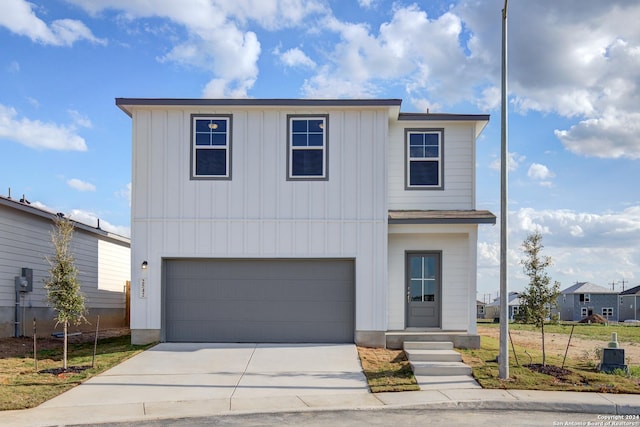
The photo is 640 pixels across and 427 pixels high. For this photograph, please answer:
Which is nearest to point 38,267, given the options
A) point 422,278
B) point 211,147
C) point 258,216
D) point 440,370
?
point 211,147

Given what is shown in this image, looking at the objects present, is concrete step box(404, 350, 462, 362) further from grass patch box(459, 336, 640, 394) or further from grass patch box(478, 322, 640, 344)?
grass patch box(478, 322, 640, 344)

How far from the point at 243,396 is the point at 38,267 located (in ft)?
35.2

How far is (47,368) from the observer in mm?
12453

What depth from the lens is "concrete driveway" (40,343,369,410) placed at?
10.4 metres

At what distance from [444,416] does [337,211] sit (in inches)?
267

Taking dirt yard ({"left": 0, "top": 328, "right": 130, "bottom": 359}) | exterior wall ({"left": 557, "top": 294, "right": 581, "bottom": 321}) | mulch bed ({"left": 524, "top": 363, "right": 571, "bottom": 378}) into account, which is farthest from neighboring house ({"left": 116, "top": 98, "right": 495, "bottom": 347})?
exterior wall ({"left": 557, "top": 294, "right": 581, "bottom": 321})

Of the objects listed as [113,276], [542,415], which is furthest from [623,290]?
[542,415]

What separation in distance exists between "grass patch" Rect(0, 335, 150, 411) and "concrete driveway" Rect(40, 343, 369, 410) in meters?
0.27

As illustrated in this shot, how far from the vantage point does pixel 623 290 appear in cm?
7256

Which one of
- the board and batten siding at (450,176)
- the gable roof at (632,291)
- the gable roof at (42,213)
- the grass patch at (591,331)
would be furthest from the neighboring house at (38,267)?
the gable roof at (632,291)

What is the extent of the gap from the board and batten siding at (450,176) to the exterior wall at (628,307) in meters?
59.6

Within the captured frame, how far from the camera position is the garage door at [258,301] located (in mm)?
15391

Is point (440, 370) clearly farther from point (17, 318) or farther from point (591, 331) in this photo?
point (591, 331)

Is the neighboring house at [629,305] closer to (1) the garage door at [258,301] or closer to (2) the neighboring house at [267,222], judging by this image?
(2) the neighboring house at [267,222]
